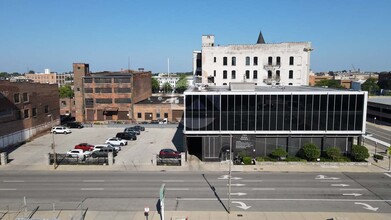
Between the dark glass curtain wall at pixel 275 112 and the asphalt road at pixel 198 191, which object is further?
the dark glass curtain wall at pixel 275 112

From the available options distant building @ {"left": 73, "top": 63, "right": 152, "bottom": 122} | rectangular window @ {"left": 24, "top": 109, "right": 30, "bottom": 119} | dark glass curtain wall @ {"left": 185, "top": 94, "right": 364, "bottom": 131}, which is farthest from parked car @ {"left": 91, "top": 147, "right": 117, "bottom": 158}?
distant building @ {"left": 73, "top": 63, "right": 152, "bottom": 122}

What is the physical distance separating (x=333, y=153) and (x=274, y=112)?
31.6 ft

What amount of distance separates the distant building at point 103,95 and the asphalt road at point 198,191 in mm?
42029

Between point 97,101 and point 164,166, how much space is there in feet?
152

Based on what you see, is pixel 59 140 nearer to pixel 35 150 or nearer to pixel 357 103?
pixel 35 150

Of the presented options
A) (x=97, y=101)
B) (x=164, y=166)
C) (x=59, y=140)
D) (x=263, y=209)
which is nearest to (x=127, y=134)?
(x=59, y=140)

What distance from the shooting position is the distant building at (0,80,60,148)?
52.0m

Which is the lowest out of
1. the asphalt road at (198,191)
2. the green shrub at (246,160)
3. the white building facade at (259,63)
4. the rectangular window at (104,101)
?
the asphalt road at (198,191)

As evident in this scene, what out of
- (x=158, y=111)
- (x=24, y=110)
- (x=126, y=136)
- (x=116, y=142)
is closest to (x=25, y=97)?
(x=24, y=110)

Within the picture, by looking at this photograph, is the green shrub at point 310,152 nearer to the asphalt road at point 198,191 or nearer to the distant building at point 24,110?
the asphalt road at point 198,191

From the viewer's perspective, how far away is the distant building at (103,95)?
8025cm

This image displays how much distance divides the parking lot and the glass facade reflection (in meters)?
9.13

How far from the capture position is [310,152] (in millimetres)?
41312

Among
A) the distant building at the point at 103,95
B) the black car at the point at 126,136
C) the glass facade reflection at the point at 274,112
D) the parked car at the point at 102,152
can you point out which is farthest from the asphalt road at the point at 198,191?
the distant building at the point at 103,95
